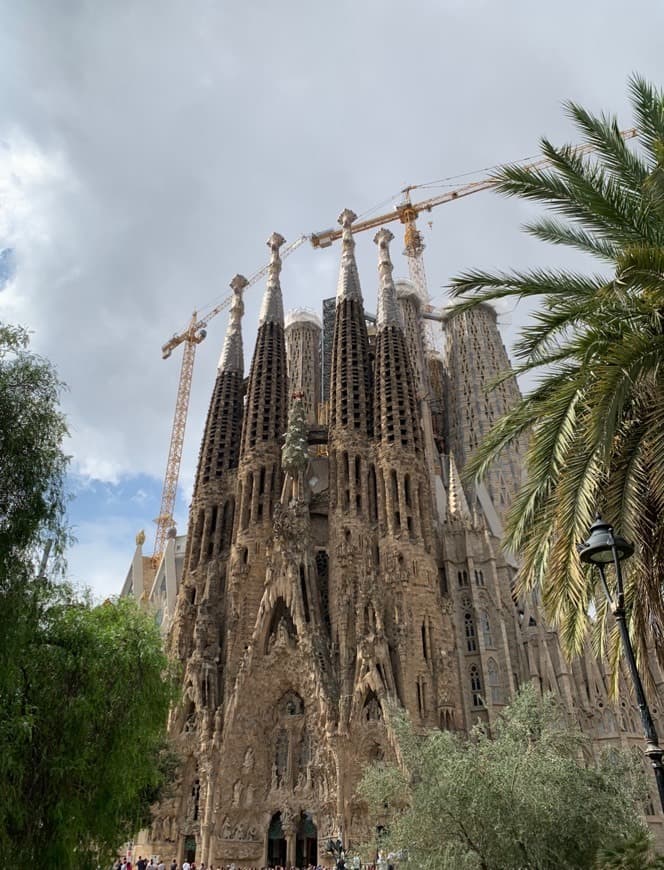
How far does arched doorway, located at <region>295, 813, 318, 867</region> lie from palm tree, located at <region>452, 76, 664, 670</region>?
82.2 feet

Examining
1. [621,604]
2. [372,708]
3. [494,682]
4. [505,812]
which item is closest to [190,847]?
[372,708]

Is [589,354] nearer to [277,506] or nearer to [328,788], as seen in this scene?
[328,788]

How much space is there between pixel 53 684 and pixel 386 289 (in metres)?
35.3

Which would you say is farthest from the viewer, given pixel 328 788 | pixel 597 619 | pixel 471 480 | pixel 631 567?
pixel 328 788

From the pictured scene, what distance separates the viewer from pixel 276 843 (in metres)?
30.2

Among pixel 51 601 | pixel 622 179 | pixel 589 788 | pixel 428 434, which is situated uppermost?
pixel 428 434

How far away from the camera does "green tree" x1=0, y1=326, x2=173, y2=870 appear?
1121cm

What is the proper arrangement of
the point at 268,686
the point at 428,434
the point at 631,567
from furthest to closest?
the point at 428,434 → the point at 268,686 → the point at 631,567

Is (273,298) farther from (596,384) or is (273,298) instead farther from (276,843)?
(596,384)

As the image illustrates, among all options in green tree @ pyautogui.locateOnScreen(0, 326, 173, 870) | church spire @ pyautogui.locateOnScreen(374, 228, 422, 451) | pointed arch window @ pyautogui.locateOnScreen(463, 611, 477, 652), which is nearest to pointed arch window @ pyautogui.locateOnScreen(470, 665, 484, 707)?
pointed arch window @ pyautogui.locateOnScreen(463, 611, 477, 652)

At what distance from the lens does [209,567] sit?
3688cm

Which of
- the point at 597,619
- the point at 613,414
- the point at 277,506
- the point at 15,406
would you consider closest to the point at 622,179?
the point at 613,414

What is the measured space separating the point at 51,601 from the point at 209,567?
22.6 meters

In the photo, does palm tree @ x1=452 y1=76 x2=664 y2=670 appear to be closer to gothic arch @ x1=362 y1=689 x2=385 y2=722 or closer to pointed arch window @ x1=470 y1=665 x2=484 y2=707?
gothic arch @ x1=362 y1=689 x2=385 y2=722
